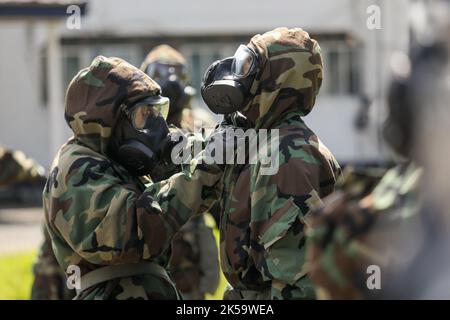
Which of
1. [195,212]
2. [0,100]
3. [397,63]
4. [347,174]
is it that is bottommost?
[0,100]

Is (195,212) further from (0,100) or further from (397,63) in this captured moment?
(0,100)

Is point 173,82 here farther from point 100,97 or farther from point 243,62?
point 243,62

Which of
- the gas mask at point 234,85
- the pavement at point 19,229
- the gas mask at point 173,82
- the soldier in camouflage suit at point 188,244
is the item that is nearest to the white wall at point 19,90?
the pavement at point 19,229

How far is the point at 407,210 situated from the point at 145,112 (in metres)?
2.38

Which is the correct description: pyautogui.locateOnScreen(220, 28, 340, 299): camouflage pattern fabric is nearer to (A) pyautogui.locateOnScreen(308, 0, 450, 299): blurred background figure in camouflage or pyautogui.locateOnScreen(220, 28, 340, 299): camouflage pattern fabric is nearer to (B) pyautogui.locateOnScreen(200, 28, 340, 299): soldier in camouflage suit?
(B) pyautogui.locateOnScreen(200, 28, 340, 299): soldier in camouflage suit

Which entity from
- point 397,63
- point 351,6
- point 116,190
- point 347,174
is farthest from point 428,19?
point 351,6

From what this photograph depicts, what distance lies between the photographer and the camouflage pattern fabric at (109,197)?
5.34 meters

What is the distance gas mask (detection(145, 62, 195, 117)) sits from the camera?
8586 millimetres

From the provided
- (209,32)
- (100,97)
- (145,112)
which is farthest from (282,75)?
(209,32)

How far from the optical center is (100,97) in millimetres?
5605

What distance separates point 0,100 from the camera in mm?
28422
